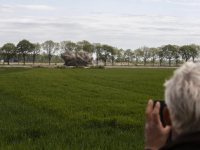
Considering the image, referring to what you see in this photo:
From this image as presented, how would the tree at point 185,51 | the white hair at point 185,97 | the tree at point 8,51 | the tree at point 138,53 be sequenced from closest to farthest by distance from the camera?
the white hair at point 185,97, the tree at point 8,51, the tree at point 185,51, the tree at point 138,53

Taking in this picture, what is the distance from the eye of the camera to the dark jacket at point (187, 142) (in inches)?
54.2

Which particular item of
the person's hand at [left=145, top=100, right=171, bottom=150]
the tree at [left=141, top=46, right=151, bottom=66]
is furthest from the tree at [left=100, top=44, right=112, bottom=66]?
the person's hand at [left=145, top=100, right=171, bottom=150]

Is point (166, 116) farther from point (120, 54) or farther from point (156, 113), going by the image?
point (120, 54)

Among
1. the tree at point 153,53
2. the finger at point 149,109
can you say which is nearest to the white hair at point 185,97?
the finger at point 149,109

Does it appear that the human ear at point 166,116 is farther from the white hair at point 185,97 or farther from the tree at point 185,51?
the tree at point 185,51

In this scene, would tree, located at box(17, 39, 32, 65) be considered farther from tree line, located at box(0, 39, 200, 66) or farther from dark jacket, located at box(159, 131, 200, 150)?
dark jacket, located at box(159, 131, 200, 150)

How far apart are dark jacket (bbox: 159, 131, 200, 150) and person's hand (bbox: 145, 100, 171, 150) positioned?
156 millimetres

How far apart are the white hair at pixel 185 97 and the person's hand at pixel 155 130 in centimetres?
13

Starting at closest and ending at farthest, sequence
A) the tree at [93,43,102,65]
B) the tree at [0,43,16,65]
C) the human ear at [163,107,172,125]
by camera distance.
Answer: the human ear at [163,107,172,125], the tree at [0,43,16,65], the tree at [93,43,102,65]

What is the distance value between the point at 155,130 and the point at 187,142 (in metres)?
0.27

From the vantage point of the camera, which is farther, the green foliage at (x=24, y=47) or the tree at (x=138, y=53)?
the tree at (x=138, y=53)

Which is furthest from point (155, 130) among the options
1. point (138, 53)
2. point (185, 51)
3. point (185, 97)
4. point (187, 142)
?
point (138, 53)

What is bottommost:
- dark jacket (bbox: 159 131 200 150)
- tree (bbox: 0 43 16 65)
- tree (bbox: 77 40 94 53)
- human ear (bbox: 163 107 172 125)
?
dark jacket (bbox: 159 131 200 150)

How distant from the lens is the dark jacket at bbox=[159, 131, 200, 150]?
138 cm
